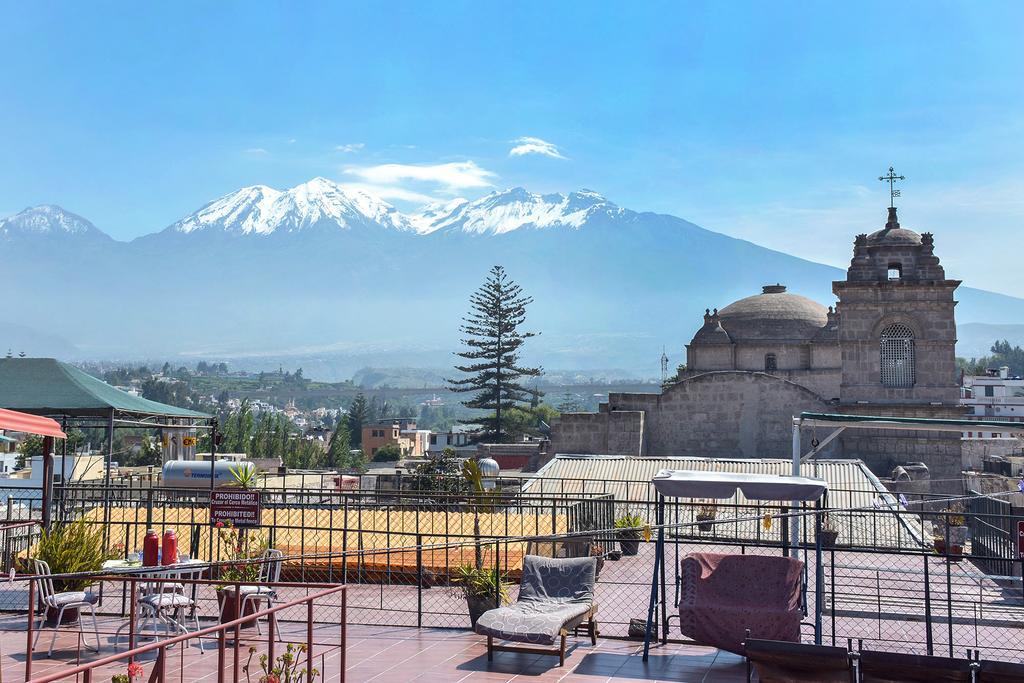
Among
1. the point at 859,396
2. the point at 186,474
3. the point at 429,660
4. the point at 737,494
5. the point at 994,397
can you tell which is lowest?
the point at 186,474

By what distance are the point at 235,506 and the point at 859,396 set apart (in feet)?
82.2

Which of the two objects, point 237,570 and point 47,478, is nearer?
point 237,570

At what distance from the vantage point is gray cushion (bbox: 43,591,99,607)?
9375 millimetres

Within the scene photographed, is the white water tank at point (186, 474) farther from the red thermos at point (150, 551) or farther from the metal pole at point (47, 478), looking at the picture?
the red thermos at point (150, 551)

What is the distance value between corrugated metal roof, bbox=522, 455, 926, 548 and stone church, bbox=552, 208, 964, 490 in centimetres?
765

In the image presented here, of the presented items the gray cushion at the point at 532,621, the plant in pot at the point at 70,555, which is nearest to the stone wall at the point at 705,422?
the plant in pot at the point at 70,555

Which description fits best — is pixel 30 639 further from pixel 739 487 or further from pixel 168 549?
pixel 739 487

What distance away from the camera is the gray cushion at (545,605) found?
8664 mm

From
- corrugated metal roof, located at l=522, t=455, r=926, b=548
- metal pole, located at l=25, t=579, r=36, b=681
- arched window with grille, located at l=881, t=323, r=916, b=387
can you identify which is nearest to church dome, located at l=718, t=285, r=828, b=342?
arched window with grille, located at l=881, t=323, r=916, b=387

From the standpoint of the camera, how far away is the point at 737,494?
18672mm

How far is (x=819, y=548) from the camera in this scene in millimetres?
9109

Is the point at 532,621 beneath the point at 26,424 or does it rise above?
beneath

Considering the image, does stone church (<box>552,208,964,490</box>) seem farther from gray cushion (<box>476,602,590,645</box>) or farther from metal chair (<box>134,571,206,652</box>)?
→ metal chair (<box>134,571,206,652</box>)

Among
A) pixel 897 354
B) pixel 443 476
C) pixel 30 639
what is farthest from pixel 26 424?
pixel 897 354
